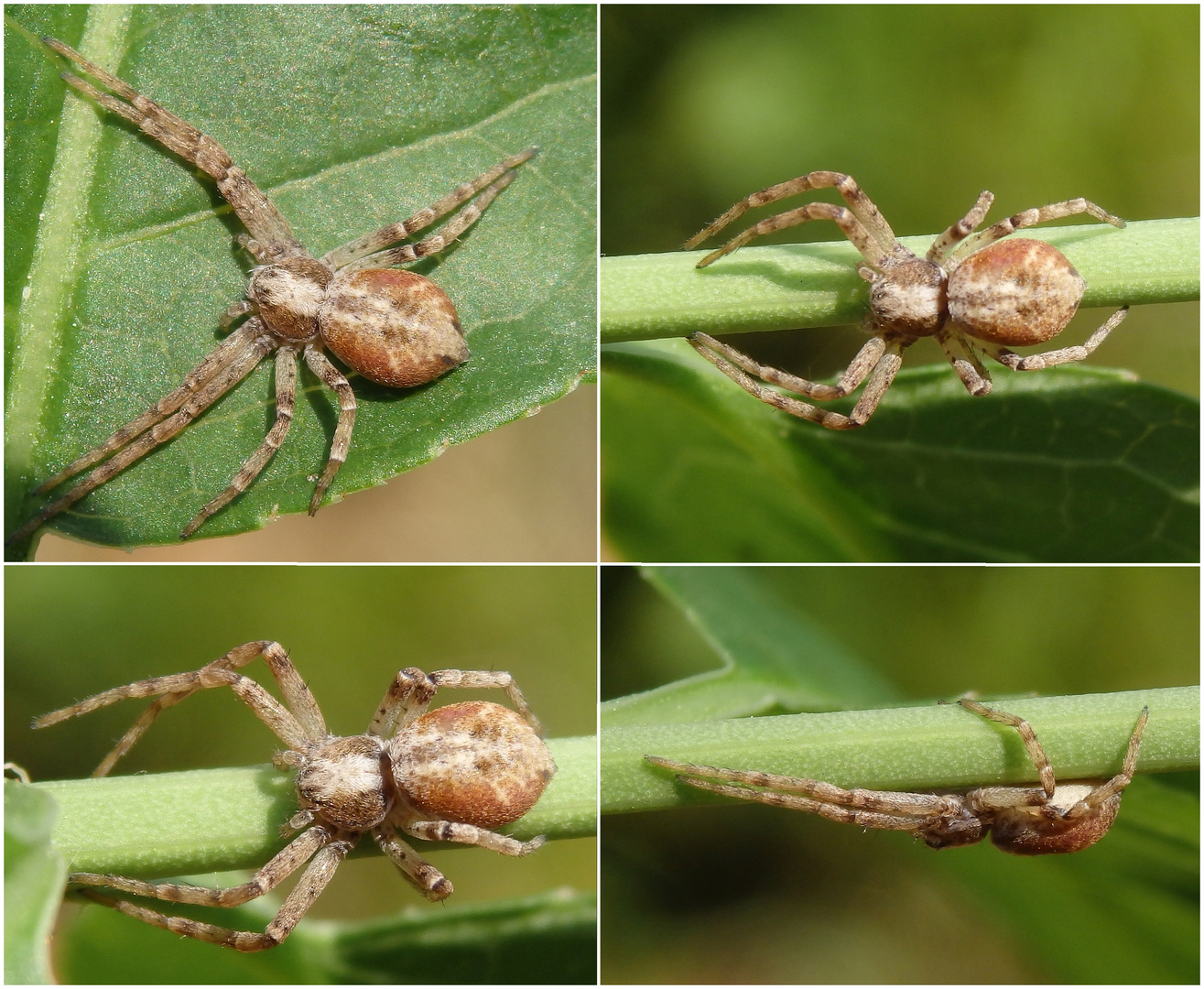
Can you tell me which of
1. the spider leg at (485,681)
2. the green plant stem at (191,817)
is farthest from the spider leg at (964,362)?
the spider leg at (485,681)

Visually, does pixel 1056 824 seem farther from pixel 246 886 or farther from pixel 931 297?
pixel 246 886

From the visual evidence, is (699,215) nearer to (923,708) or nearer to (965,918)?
(923,708)

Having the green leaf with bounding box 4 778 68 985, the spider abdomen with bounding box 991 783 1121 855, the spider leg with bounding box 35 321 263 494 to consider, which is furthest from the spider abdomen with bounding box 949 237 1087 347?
the green leaf with bounding box 4 778 68 985

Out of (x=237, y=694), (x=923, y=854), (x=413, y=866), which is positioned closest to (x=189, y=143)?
(x=237, y=694)

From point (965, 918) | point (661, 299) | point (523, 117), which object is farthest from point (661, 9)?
point (965, 918)

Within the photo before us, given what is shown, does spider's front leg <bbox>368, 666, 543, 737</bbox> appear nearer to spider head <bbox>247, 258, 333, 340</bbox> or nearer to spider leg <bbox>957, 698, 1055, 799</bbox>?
spider head <bbox>247, 258, 333, 340</bbox>

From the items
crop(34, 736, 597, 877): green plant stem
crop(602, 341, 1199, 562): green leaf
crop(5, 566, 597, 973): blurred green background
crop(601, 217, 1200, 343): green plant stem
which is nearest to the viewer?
crop(34, 736, 597, 877): green plant stem
